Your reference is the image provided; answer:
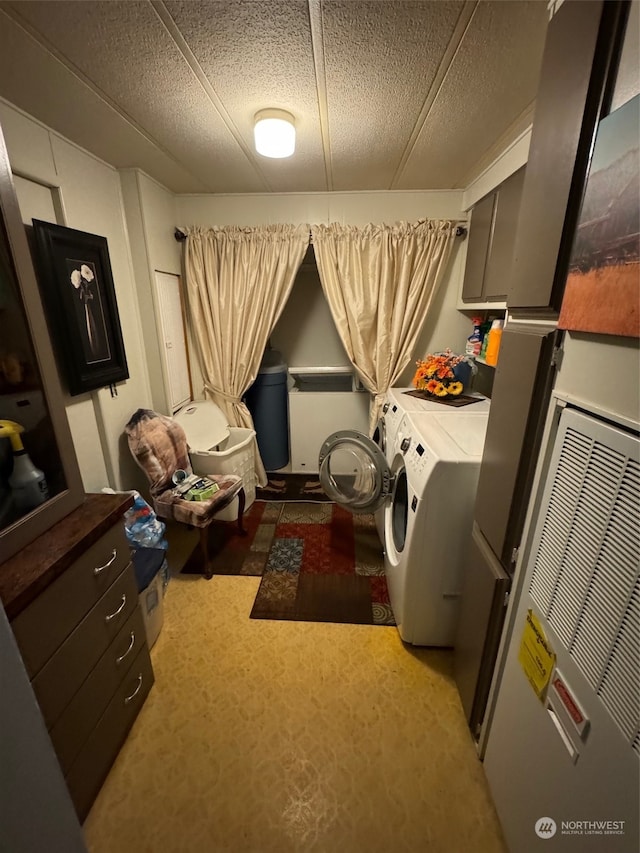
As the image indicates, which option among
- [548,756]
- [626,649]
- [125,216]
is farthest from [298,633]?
[125,216]

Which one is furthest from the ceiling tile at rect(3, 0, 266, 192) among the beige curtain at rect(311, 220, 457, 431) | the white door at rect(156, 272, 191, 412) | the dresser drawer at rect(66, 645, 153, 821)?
the dresser drawer at rect(66, 645, 153, 821)

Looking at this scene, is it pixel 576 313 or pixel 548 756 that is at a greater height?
pixel 576 313

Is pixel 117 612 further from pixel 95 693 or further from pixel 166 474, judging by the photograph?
pixel 166 474

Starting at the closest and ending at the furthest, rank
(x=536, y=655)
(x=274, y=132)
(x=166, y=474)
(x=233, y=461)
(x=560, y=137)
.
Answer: (x=560, y=137) → (x=536, y=655) → (x=274, y=132) → (x=166, y=474) → (x=233, y=461)

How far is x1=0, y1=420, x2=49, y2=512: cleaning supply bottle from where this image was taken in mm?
1045

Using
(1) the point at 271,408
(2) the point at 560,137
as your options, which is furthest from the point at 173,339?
(2) the point at 560,137

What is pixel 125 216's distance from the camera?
2084 millimetres

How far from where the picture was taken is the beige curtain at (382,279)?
2.44m

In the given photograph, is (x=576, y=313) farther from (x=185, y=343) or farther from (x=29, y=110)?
(x=185, y=343)

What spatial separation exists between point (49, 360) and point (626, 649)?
5.16 ft

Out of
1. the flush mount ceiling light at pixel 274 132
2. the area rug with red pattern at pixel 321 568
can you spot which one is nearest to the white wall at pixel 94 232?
the flush mount ceiling light at pixel 274 132

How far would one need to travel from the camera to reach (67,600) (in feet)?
3.26

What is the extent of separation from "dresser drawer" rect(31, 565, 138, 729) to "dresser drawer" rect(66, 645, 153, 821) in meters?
0.22

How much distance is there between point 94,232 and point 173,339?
78 centimetres
